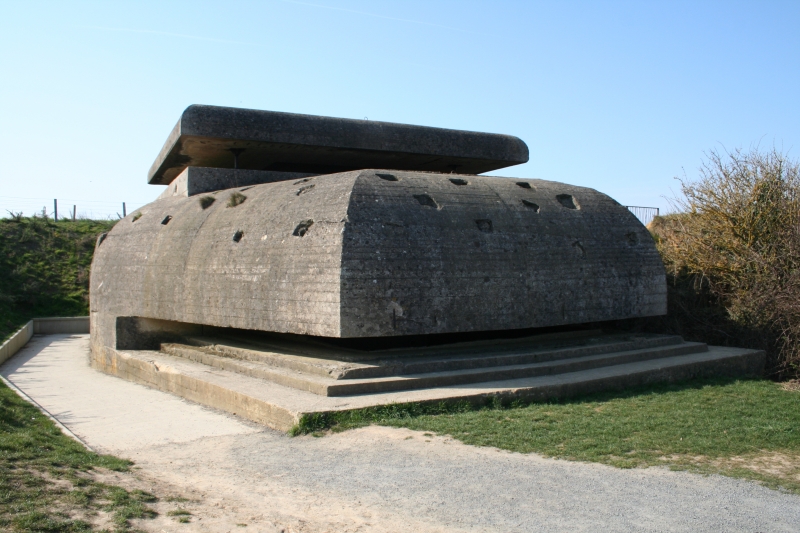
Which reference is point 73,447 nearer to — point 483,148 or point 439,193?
point 439,193

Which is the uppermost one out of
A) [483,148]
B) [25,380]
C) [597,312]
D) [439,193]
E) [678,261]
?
[483,148]

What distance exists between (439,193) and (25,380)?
8.89 metres

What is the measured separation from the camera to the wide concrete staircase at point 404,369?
829cm

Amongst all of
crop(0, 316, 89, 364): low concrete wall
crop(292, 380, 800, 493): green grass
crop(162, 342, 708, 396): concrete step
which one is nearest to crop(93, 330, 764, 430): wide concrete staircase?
crop(162, 342, 708, 396): concrete step

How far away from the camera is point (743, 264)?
13055mm

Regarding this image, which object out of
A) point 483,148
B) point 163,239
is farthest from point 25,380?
point 483,148

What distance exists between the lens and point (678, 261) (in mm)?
14336

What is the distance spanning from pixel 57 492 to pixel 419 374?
508cm

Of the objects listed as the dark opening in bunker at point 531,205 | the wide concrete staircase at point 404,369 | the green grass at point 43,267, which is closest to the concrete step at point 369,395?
the wide concrete staircase at point 404,369

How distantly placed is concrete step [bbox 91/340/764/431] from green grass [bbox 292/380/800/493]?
186 mm

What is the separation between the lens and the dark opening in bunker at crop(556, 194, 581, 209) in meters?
11.8

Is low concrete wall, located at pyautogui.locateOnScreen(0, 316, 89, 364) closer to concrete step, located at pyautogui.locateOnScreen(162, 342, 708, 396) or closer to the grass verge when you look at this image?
concrete step, located at pyautogui.locateOnScreen(162, 342, 708, 396)

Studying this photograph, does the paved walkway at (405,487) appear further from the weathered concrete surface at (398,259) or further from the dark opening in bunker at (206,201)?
the dark opening in bunker at (206,201)

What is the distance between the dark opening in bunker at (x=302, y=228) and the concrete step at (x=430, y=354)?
1734 mm
